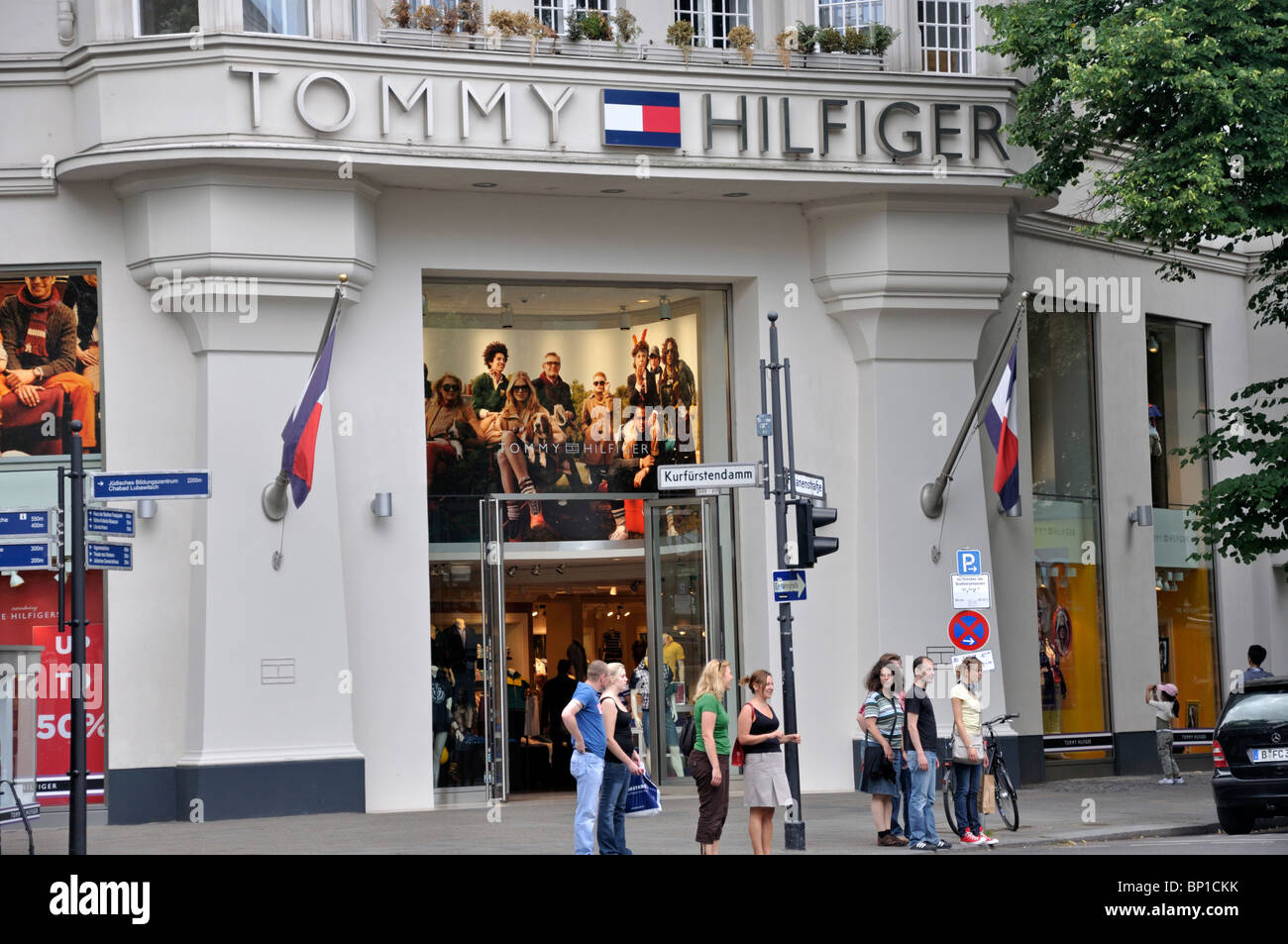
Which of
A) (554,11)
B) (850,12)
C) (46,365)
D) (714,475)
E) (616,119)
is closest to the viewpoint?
(714,475)

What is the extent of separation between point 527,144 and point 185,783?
8.13 metres

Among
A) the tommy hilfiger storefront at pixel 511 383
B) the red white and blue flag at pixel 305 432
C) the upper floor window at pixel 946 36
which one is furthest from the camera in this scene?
the upper floor window at pixel 946 36

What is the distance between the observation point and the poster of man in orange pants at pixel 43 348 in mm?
18781

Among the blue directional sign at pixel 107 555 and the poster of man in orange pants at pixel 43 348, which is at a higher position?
the poster of man in orange pants at pixel 43 348

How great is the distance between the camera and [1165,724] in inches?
907

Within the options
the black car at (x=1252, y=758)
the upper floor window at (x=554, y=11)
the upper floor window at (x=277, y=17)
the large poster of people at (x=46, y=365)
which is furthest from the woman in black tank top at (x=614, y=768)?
the upper floor window at (x=554, y=11)

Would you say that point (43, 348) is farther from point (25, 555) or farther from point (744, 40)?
point (744, 40)

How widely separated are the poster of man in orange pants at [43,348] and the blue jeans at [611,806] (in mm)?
8601

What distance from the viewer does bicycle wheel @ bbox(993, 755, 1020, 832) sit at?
1636cm

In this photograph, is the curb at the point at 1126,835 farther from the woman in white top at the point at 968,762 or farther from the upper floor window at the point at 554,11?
the upper floor window at the point at 554,11

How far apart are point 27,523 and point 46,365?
575 centimetres

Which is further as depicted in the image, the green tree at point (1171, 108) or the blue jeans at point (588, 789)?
the green tree at point (1171, 108)

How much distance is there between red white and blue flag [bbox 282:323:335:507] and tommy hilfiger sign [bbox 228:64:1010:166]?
274 centimetres

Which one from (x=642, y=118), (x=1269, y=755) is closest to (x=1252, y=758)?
(x=1269, y=755)
